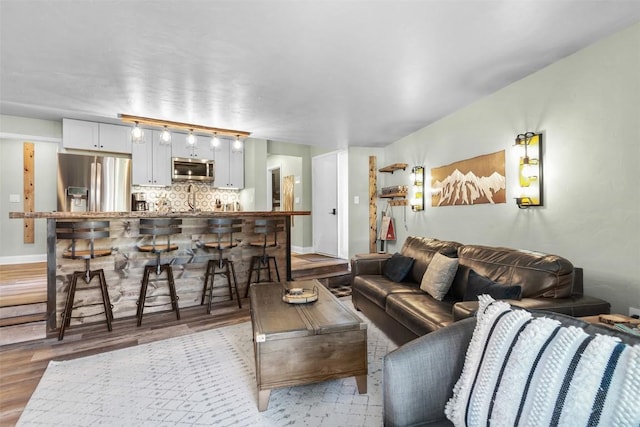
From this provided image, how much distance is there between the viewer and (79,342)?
2846 mm

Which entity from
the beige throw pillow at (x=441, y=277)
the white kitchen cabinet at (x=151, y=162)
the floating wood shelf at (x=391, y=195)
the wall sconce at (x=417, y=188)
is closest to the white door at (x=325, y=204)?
the floating wood shelf at (x=391, y=195)

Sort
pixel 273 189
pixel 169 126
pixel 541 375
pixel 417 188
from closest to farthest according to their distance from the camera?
pixel 541 375, pixel 169 126, pixel 417 188, pixel 273 189

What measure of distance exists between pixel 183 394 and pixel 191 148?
14.5 ft

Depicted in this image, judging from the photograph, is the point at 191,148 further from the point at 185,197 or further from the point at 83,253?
the point at 83,253

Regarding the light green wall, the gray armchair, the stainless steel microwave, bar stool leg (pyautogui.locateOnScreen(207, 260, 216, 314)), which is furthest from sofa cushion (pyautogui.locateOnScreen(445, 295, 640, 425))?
the light green wall

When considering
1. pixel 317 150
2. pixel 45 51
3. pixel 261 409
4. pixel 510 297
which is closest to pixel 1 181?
pixel 45 51

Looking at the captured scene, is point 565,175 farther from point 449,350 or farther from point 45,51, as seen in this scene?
point 45,51

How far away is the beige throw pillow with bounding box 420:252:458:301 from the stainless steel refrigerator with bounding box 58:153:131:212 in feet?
15.6

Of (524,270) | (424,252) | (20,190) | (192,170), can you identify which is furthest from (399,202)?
(20,190)

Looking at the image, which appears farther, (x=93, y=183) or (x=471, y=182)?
(x=93, y=183)

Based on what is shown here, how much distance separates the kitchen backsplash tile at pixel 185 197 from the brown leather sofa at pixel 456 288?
343 centimetres

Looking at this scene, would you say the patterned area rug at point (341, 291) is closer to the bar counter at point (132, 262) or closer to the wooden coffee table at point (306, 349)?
the bar counter at point (132, 262)

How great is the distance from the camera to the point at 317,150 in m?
6.43

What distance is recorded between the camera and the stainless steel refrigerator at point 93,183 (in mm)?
4520
